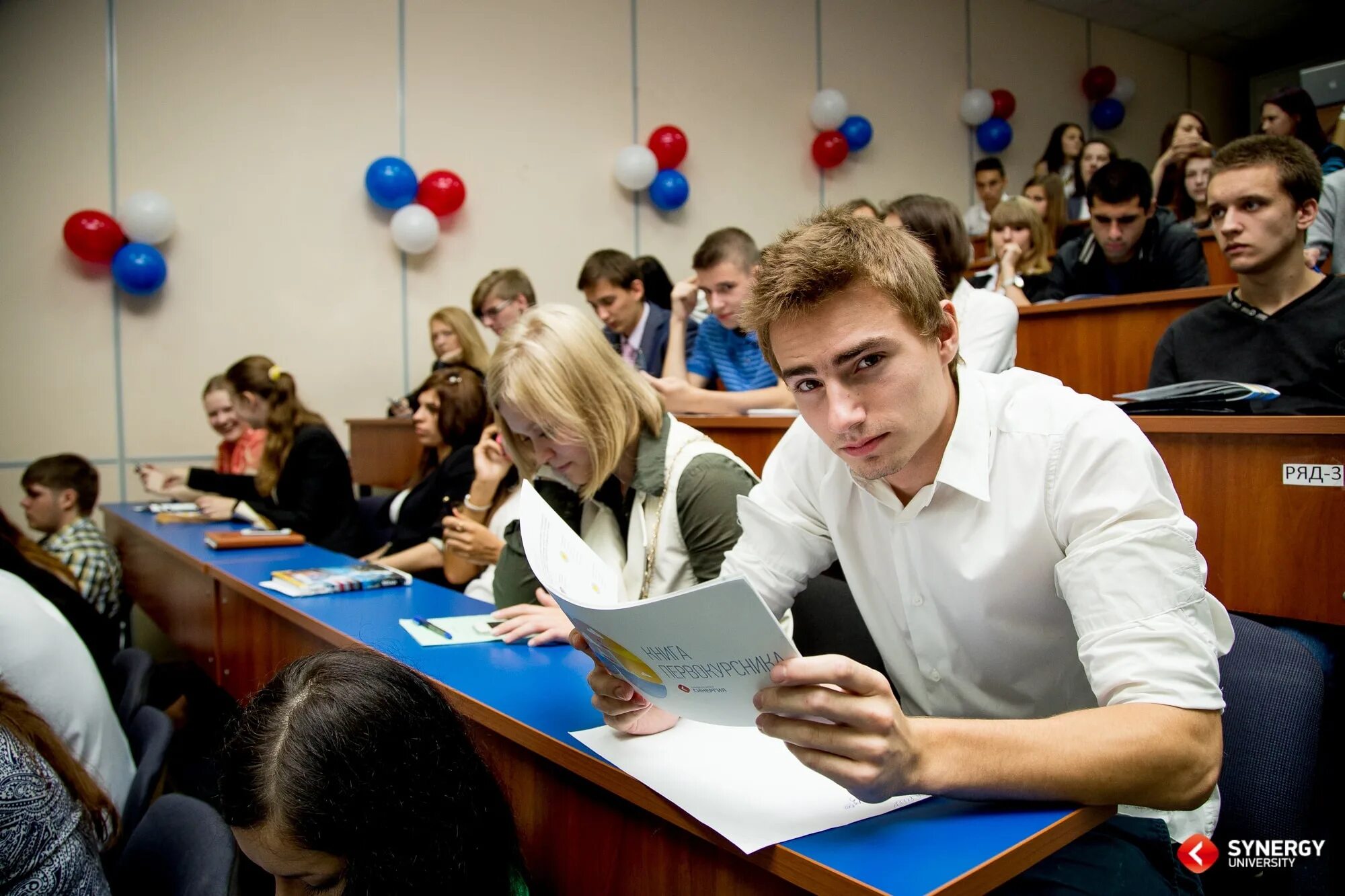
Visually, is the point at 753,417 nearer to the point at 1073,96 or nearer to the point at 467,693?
the point at 467,693

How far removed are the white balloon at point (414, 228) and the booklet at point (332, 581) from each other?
2.93 m

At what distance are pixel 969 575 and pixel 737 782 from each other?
37cm

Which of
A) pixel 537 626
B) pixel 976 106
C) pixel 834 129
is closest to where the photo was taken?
pixel 537 626

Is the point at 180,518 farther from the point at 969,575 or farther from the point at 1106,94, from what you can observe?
the point at 1106,94

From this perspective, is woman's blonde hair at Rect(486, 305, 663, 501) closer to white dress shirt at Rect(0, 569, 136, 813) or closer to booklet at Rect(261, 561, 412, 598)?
booklet at Rect(261, 561, 412, 598)

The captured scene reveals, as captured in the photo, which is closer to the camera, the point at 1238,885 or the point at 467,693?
the point at 1238,885

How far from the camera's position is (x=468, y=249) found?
5.00 m

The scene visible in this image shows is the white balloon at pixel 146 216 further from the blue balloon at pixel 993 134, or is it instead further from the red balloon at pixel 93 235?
the blue balloon at pixel 993 134

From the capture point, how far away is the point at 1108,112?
7.28 metres

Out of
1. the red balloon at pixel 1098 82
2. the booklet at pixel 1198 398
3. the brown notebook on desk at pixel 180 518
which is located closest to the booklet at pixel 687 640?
the booklet at pixel 1198 398

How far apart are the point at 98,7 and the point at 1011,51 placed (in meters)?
6.03

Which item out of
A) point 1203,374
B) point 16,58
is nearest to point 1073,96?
point 1203,374

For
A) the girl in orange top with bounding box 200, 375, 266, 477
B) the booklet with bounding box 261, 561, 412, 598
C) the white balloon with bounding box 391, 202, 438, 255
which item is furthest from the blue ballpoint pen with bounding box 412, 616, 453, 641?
the white balloon with bounding box 391, 202, 438, 255

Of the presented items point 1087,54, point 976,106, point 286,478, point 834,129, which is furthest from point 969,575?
point 1087,54
